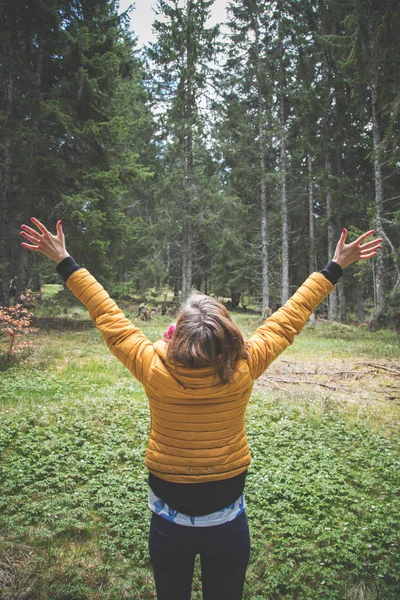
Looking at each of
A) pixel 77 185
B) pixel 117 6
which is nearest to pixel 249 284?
pixel 77 185

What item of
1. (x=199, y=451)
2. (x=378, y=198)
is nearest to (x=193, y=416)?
(x=199, y=451)

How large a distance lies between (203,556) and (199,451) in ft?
1.71

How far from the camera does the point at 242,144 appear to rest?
23.5 meters

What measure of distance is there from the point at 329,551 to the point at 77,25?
18.5m

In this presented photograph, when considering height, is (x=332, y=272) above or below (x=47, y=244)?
below

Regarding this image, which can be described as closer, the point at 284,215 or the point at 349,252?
the point at 349,252

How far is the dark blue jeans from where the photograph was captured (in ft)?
5.16

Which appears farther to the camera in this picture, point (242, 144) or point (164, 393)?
point (242, 144)

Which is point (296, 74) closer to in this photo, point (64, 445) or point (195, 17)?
point (195, 17)

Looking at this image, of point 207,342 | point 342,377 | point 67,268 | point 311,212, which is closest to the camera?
point 207,342

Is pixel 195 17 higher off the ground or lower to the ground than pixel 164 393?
higher

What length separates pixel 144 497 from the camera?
3.99 meters

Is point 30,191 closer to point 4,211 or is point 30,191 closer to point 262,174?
point 4,211

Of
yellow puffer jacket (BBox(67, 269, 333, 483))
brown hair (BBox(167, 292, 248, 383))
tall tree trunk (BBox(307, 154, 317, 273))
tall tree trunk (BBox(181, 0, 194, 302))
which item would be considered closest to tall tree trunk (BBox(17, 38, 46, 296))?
tall tree trunk (BBox(181, 0, 194, 302))
